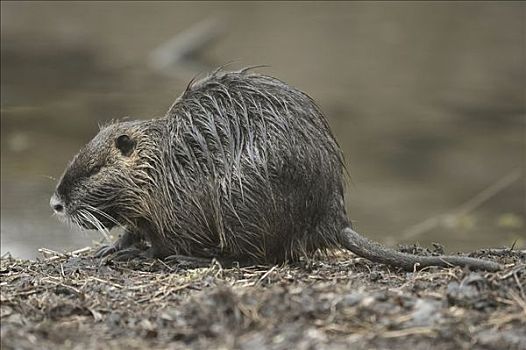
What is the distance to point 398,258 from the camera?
3.90 m

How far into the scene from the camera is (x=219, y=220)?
4020 millimetres

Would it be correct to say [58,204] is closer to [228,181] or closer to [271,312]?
[228,181]

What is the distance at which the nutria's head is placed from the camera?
4.27m

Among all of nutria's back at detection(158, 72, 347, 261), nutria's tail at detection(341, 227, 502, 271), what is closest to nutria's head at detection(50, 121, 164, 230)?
nutria's back at detection(158, 72, 347, 261)

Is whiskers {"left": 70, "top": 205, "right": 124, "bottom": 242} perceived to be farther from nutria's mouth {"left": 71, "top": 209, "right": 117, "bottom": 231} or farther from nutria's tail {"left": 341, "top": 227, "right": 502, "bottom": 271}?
nutria's tail {"left": 341, "top": 227, "right": 502, "bottom": 271}

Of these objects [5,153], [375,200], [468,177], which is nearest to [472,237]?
[375,200]

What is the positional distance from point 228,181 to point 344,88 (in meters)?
7.48

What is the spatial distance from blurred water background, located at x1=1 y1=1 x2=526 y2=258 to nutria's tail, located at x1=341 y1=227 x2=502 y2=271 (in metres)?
1.48

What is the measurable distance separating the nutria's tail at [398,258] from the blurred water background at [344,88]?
1480 mm

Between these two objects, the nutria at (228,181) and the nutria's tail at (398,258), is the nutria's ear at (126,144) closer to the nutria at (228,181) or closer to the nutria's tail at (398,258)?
the nutria at (228,181)

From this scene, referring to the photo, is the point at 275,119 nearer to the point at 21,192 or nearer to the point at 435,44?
the point at 21,192

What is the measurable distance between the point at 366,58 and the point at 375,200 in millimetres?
5716

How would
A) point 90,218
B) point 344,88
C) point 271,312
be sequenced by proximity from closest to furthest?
point 271,312
point 90,218
point 344,88

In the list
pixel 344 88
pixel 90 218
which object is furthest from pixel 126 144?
pixel 344 88
